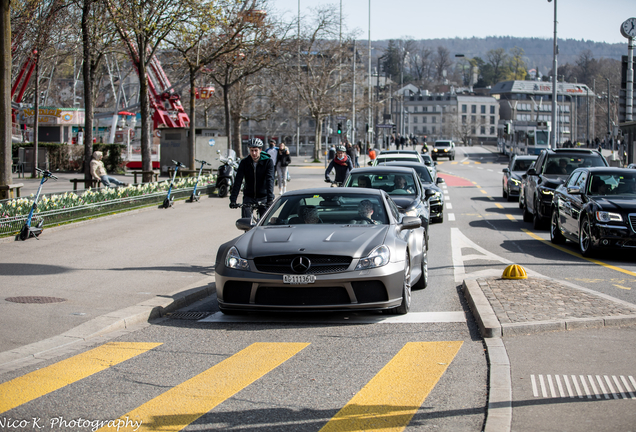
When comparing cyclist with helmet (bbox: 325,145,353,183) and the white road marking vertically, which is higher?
cyclist with helmet (bbox: 325,145,353,183)

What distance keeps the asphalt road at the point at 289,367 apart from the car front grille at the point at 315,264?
0.58 metres

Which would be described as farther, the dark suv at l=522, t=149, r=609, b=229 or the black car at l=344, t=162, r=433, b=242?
the dark suv at l=522, t=149, r=609, b=229

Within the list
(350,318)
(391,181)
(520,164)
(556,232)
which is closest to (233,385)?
(350,318)

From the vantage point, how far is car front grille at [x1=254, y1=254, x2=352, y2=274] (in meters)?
7.49

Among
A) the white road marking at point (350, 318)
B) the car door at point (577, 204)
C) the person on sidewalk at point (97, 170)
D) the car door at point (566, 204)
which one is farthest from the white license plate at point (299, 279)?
the person on sidewalk at point (97, 170)

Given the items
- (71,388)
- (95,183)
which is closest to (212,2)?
(95,183)

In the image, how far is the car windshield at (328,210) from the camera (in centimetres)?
891

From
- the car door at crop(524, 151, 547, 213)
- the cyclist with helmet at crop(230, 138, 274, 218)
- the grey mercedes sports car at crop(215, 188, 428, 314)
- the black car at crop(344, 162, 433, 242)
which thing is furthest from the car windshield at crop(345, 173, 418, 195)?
the grey mercedes sports car at crop(215, 188, 428, 314)

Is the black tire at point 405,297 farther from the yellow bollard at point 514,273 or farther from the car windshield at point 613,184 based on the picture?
the car windshield at point 613,184

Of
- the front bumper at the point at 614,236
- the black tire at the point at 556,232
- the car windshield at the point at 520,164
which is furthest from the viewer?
the car windshield at the point at 520,164

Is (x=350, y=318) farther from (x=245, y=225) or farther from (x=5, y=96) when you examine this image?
(x=5, y=96)

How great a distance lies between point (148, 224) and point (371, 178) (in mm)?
5401

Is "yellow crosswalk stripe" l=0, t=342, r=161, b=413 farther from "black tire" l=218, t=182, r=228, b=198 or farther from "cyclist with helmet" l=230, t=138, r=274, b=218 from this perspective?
"black tire" l=218, t=182, r=228, b=198

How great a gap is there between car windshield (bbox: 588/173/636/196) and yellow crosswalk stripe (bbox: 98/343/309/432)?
905cm
